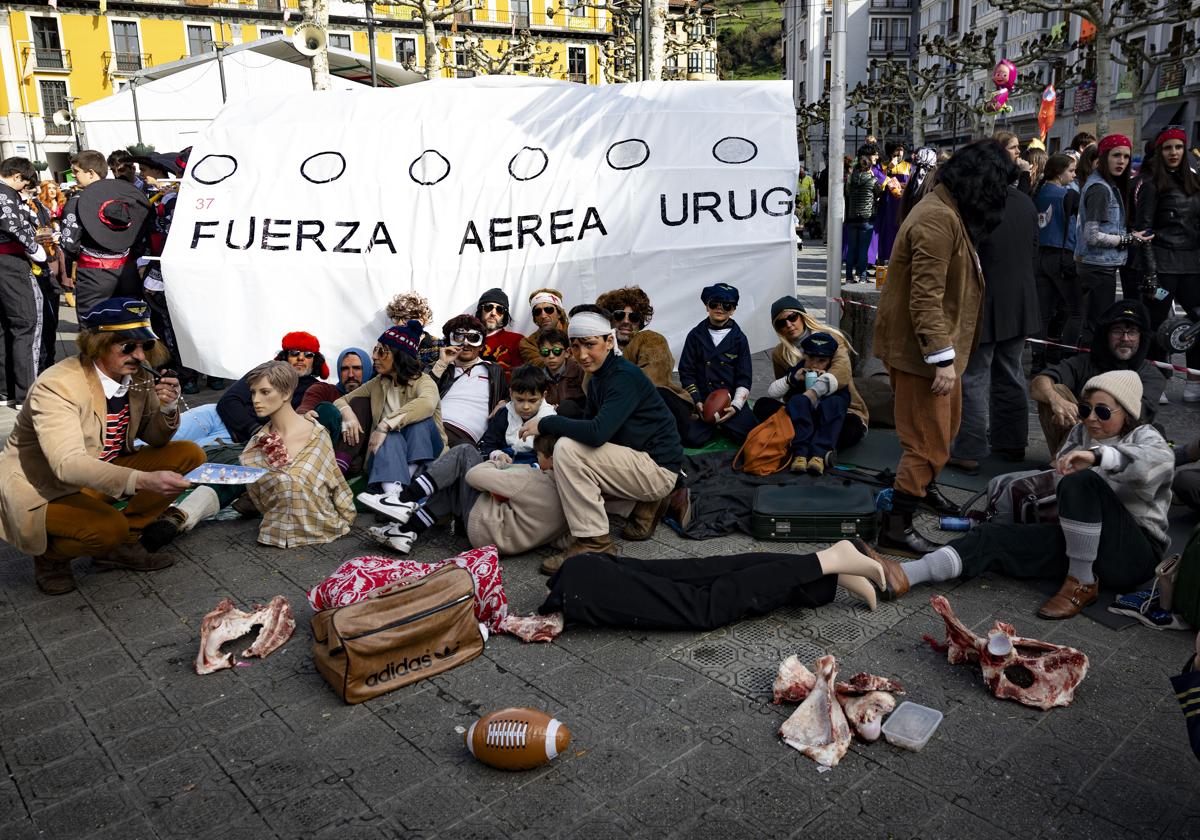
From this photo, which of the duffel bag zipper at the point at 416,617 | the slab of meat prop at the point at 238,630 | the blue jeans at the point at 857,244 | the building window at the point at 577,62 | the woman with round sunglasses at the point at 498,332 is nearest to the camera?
the duffel bag zipper at the point at 416,617

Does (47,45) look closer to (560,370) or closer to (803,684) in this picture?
(560,370)

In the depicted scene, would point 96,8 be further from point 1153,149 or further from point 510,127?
point 1153,149

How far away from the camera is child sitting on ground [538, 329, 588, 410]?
6086 millimetres

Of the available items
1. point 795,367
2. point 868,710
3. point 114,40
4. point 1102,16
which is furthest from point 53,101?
point 868,710

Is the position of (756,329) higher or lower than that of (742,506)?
higher

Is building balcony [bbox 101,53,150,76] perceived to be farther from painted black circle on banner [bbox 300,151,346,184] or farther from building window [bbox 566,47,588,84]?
Result: painted black circle on banner [bbox 300,151,346,184]

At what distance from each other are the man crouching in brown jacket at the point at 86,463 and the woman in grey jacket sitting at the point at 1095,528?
355 centimetres

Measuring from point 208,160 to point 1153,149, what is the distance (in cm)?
746

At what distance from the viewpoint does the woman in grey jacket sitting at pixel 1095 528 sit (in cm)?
385

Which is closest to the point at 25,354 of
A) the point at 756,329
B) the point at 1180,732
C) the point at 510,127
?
the point at 510,127

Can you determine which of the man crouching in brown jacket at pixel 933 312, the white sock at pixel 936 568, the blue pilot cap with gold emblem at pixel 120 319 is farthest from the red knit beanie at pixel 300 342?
the white sock at pixel 936 568

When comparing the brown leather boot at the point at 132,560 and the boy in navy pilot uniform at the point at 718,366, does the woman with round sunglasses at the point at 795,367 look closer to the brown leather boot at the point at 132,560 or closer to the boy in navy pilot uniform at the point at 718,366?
the boy in navy pilot uniform at the point at 718,366

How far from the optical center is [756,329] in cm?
725

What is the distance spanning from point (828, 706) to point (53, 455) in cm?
344
